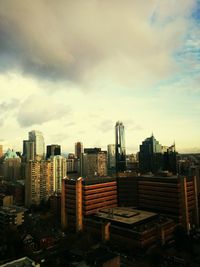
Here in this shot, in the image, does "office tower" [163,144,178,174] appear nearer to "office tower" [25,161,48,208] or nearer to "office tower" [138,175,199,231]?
"office tower" [25,161,48,208]

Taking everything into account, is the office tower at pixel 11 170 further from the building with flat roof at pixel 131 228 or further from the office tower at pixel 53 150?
the building with flat roof at pixel 131 228

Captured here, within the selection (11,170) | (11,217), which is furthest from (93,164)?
(11,217)

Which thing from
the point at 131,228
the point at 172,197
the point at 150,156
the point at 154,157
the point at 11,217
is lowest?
the point at 11,217

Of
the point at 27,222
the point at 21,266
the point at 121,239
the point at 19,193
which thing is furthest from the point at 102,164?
the point at 21,266

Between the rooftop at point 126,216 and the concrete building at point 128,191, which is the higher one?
the concrete building at point 128,191

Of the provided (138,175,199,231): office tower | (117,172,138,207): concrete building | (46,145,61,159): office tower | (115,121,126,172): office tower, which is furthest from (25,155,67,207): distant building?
(115,121,126,172): office tower

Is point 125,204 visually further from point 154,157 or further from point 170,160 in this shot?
point 170,160

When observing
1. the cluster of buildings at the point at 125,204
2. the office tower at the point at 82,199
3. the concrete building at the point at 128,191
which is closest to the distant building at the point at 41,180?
the cluster of buildings at the point at 125,204

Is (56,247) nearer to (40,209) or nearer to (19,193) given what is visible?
(40,209)
